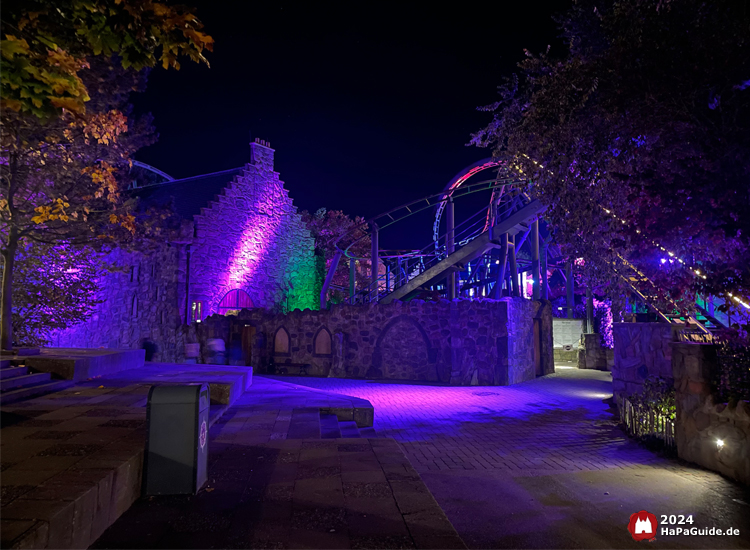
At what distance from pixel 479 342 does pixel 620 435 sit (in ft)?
23.8

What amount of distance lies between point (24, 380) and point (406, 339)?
443 inches

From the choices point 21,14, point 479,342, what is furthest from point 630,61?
point 479,342

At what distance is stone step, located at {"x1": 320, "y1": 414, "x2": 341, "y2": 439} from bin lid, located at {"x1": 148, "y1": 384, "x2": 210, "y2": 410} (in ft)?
8.29

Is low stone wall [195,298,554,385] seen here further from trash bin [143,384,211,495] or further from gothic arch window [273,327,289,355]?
trash bin [143,384,211,495]

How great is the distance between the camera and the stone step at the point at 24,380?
20.7 feet

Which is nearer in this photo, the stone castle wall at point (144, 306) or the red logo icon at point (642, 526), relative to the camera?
the red logo icon at point (642, 526)

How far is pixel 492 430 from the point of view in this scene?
8141mm

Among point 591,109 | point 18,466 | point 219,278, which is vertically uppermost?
point 591,109

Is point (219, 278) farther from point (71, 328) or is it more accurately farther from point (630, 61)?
point (630, 61)

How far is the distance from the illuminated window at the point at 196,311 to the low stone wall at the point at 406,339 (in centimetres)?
63

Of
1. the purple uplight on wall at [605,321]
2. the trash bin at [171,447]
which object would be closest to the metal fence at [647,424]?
the trash bin at [171,447]

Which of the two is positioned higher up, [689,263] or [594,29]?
[594,29]

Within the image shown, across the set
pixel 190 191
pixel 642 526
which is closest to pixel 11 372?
pixel 642 526

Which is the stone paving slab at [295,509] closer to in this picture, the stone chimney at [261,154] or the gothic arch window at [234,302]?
the gothic arch window at [234,302]
